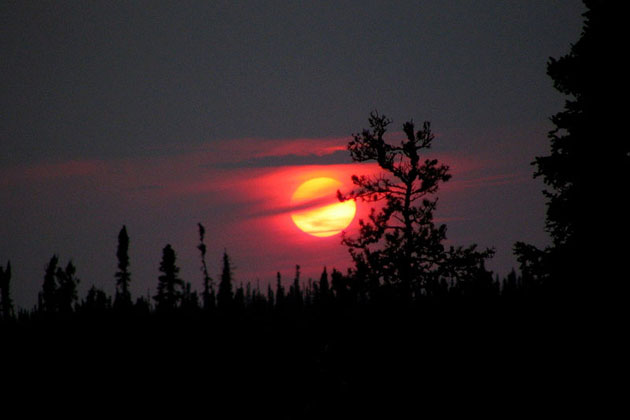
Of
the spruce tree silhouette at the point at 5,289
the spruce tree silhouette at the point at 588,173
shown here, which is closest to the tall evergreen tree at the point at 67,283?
the spruce tree silhouette at the point at 5,289

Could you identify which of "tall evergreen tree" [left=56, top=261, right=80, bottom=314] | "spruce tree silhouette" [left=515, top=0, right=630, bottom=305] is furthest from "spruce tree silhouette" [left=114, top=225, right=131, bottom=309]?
"spruce tree silhouette" [left=515, top=0, right=630, bottom=305]

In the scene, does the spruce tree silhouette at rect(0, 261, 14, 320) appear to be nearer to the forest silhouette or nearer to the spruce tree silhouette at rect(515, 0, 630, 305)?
the forest silhouette

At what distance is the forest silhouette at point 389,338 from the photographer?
17.0 m

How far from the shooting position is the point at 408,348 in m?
30.5

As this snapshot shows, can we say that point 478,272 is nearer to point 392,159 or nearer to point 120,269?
point 392,159

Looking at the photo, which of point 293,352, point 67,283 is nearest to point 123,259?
point 67,283

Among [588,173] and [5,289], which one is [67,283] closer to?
[5,289]

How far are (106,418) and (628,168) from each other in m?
27.1

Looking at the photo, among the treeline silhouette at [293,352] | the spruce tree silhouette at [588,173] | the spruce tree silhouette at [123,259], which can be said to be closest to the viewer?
the spruce tree silhouette at [588,173]

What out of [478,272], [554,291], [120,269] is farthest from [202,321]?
[120,269]

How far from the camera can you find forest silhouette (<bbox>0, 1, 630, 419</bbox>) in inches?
668

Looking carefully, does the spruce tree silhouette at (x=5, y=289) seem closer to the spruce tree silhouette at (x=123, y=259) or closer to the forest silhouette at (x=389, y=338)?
the spruce tree silhouette at (x=123, y=259)

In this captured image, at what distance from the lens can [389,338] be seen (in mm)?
32594

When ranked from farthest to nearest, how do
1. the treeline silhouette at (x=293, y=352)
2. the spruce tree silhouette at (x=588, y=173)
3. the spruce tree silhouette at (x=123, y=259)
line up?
the spruce tree silhouette at (x=123, y=259) → the treeline silhouette at (x=293, y=352) → the spruce tree silhouette at (x=588, y=173)
